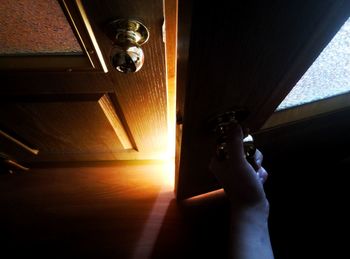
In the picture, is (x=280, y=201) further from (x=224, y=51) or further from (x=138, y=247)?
(x=224, y=51)

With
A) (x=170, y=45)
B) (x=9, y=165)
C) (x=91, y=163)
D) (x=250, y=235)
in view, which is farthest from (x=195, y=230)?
(x=9, y=165)

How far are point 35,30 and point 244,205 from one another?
509mm

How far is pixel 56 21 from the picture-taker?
38cm

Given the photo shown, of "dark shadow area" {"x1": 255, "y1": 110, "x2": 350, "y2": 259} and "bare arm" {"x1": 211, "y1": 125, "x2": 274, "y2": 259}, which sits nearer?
"bare arm" {"x1": 211, "y1": 125, "x2": 274, "y2": 259}

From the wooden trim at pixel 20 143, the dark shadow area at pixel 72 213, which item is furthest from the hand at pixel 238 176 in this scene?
the wooden trim at pixel 20 143

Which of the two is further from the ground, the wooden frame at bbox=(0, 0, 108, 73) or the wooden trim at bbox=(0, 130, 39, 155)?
the wooden trim at bbox=(0, 130, 39, 155)

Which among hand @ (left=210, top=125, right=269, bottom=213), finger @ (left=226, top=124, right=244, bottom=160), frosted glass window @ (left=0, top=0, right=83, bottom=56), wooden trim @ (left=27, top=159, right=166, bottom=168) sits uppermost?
wooden trim @ (left=27, top=159, right=166, bottom=168)

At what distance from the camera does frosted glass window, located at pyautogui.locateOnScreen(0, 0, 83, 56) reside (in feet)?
1.16

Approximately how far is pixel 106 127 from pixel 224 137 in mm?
453

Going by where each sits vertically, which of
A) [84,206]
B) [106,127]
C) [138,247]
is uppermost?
[106,127]

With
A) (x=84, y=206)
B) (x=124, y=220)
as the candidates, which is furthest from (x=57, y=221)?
(x=124, y=220)

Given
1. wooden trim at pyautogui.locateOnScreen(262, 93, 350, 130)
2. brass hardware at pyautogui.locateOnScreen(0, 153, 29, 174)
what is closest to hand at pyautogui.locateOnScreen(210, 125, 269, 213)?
wooden trim at pyautogui.locateOnScreen(262, 93, 350, 130)

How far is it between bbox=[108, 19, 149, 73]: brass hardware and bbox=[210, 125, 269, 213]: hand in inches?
8.1

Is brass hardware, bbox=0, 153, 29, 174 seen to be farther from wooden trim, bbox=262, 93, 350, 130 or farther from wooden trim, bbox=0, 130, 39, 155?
wooden trim, bbox=262, 93, 350, 130
